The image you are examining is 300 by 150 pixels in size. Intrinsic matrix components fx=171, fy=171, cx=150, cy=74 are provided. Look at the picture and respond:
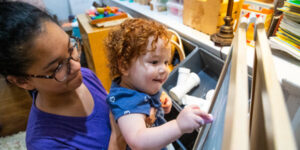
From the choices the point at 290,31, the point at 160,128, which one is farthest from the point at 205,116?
the point at 290,31

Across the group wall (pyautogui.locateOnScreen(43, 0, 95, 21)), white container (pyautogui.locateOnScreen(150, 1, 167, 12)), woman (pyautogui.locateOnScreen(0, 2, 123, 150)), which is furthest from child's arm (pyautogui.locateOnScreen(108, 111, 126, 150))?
wall (pyautogui.locateOnScreen(43, 0, 95, 21))

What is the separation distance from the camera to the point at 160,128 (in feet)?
1.73

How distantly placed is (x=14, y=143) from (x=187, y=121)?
6.63ft

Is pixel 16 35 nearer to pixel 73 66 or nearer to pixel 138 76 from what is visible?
pixel 73 66

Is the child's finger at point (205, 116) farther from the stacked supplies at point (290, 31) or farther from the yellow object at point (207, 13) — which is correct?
the yellow object at point (207, 13)

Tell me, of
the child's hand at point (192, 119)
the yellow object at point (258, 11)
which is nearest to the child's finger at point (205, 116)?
the child's hand at point (192, 119)

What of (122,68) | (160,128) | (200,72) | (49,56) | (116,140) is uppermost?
(49,56)

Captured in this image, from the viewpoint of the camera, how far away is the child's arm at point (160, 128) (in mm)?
447

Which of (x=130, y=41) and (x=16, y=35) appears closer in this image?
(x=16, y=35)

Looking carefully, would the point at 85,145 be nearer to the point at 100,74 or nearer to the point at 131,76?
the point at 131,76

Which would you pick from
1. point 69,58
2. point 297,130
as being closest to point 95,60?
point 69,58

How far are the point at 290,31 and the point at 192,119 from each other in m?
0.88

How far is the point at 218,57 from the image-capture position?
4.16 ft

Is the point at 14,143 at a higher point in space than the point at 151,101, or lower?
lower
